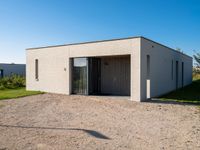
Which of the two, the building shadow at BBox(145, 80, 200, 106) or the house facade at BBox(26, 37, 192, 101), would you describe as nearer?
the building shadow at BBox(145, 80, 200, 106)

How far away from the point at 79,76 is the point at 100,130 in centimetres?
808

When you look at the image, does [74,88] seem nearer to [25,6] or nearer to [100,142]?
[25,6]

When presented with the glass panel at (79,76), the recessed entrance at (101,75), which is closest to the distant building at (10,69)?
the glass panel at (79,76)

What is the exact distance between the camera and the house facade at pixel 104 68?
1056 cm

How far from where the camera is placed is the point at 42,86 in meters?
14.9

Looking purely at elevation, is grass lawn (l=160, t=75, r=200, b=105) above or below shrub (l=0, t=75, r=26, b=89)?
below

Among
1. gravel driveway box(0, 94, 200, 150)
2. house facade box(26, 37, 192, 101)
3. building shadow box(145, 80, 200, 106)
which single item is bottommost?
gravel driveway box(0, 94, 200, 150)

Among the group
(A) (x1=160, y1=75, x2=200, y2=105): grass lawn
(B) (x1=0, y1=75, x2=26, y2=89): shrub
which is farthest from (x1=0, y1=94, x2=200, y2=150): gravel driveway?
(B) (x1=0, y1=75, x2=26, y2=89): shrub

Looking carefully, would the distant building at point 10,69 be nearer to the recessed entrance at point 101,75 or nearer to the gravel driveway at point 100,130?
the recessed entrance at point 101,75

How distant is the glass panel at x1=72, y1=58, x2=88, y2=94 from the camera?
41.9ft

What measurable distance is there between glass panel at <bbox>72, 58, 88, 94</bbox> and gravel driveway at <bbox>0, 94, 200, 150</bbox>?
526 centimetres

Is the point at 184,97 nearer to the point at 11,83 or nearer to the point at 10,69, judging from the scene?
the point at 11,83

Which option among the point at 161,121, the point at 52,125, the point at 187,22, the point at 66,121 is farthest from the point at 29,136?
the point at 187,22

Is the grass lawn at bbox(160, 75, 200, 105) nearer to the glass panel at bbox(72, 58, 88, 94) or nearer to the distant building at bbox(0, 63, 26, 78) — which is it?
the glass panel at bbox(72, 58, 88, 94)
